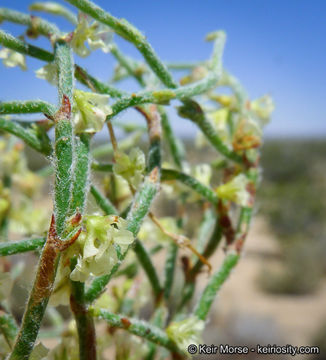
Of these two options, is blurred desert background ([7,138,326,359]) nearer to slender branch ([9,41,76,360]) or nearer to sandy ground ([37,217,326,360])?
sandy ground ([37,217,326,360])

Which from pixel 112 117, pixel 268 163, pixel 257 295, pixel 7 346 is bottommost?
pixel 257 295

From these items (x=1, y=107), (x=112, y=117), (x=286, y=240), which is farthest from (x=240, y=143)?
(x=286, y=240)

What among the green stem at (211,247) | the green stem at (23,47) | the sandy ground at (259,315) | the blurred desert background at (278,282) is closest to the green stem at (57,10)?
the green stem at (23,47)

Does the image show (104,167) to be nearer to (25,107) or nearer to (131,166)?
(131,166)

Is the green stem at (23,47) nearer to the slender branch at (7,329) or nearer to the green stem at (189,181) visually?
the green stem at (189,181)

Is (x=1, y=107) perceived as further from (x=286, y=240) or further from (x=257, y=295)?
(x=286, y=240)

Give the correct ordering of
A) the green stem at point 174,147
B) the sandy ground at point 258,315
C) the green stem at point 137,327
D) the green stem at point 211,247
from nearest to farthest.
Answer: the green stem at point 137,327
the green stem at point 211,247
the green stem at point 174,147
the sandy ground at point 258,315

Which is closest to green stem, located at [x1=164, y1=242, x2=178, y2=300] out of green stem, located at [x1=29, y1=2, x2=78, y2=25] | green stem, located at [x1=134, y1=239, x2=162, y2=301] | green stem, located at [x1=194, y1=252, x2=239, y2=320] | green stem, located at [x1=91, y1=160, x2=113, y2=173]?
green stem, located at [x1=134, y1=239, x2=162, y2=301]
